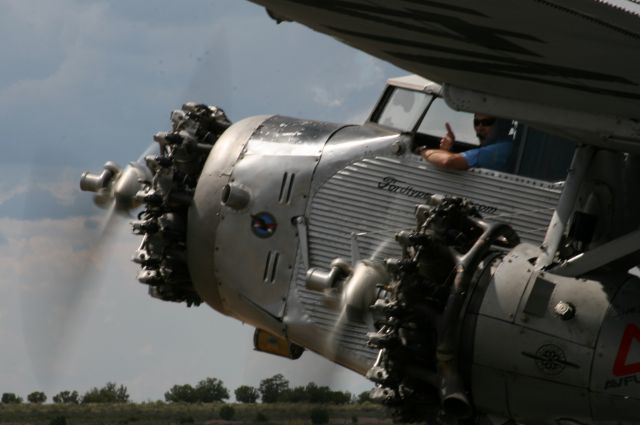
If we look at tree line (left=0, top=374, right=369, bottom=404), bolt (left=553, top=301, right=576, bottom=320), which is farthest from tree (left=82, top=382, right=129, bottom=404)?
bolt (left=553, top=301, right=576, bottom=320)

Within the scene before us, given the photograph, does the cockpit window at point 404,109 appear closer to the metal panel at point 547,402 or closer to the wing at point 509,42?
the metal panel at point 547,402

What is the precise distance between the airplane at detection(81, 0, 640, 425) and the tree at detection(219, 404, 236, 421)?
21.3 feet

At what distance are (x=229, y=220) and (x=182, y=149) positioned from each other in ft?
3.90

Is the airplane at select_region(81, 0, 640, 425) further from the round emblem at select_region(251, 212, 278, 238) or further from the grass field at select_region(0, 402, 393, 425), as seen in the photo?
the grass field at select_region(0, 402, 393, 425)

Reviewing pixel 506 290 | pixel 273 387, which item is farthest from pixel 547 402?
pixel 273 387

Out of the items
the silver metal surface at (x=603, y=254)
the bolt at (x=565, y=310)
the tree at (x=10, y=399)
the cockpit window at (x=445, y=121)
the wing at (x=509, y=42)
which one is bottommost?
the tree at (x=10, y=399)

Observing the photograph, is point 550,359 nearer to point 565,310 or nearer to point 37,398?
point 565,310

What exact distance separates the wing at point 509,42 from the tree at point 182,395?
16.2m

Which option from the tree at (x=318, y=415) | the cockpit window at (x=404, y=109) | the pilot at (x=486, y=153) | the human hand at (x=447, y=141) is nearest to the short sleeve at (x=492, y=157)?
the pilot at (x=486, y=153)

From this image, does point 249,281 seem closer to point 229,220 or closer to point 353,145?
point 229,220

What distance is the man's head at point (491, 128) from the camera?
1814 centimetres

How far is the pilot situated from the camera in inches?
709

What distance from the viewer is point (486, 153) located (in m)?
18.0

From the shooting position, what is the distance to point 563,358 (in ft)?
52.2
